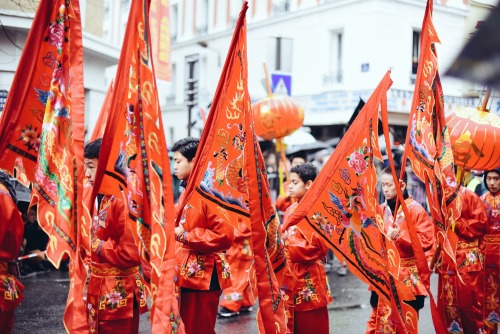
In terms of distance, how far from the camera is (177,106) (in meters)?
31.8

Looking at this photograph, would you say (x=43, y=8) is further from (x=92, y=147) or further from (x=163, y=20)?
(x=163, y=20)

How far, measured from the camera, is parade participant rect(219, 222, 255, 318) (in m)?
7.78

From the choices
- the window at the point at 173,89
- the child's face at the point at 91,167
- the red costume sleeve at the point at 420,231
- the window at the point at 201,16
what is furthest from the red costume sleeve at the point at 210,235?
the window at the point at 173,89

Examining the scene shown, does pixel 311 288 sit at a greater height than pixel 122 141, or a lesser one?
lesser

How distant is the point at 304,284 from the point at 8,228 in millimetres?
2422

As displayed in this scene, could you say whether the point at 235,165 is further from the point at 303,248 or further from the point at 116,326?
the point at 116,326

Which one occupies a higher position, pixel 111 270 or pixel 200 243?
pixel 200 243

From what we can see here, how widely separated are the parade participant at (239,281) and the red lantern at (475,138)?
2.68 meters

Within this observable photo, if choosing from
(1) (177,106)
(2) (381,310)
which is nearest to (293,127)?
(2) (381,310)

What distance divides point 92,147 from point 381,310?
293 cm

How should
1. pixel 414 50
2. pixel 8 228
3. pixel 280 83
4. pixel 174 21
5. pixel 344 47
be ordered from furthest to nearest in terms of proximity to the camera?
1. pixel 174 21
2. pixel 414 50
3. pixel 344 47
4. pixel 280 83
5. pixel 8 228

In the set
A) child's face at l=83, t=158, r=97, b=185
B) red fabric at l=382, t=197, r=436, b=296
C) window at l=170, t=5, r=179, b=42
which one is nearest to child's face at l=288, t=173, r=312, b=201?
red fabric at l=382, t=197, r=436, b=296

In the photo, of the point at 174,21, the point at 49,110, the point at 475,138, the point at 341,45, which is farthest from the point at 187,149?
the point at 174,21

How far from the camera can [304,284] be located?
17.6ft
